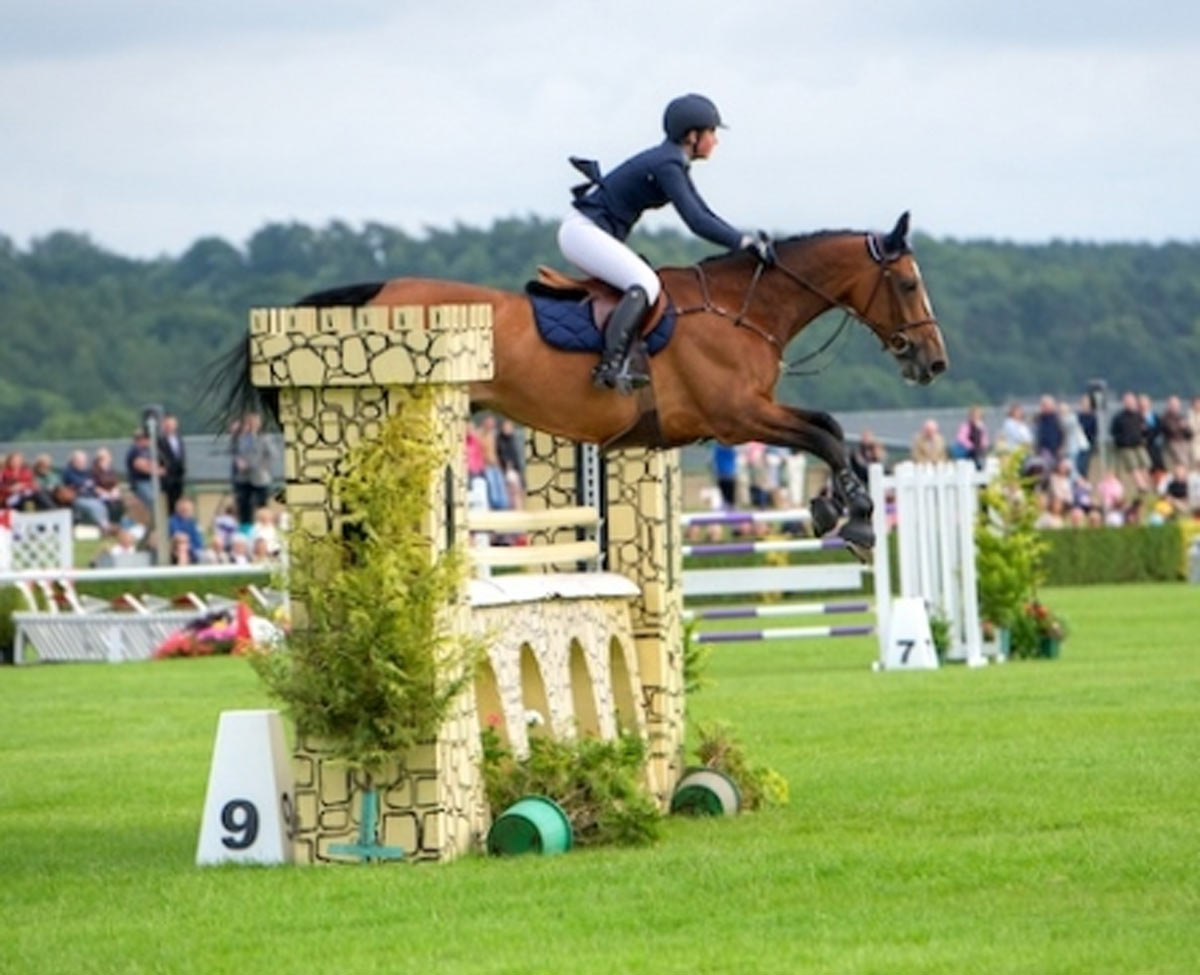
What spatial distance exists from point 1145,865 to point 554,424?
10.4 ft

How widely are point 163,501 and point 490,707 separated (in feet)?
69.4

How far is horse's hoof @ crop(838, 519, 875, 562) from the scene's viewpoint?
11328 millimetres

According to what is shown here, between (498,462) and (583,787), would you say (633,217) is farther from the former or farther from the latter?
(498,462)

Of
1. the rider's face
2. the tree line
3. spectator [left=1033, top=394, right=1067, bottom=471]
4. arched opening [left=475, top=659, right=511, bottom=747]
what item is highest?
the tree line

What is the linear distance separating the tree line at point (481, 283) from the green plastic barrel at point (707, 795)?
191ft

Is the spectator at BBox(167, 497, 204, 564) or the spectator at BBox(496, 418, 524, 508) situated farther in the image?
the spectator at BBox(496, 418, 524, 508)

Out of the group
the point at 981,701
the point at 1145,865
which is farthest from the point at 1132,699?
the point at 1145,865

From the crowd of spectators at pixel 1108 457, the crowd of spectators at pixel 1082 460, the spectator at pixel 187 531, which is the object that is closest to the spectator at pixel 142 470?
the spectator at pixel 187 531

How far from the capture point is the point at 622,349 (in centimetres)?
1100

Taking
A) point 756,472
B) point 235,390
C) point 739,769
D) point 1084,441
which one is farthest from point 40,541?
point 739,769

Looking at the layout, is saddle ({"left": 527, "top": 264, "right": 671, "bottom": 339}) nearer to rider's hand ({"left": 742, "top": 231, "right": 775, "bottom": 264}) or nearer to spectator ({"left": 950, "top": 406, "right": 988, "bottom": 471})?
rider's hand ({"left": 742, "top": 231, "right": 775, "bottom": 264})

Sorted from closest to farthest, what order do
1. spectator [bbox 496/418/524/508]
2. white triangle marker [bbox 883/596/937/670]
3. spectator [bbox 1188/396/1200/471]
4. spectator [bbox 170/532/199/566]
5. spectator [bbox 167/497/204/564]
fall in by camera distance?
white triangle marker [bbox 883/596/937/670] < spectator [bbox 170/532/199/566] < spectator [bbox 167/497/204/564] < spectator [bbox 496/418/524/508] < spectator [bbox 1188/396/1200/471]

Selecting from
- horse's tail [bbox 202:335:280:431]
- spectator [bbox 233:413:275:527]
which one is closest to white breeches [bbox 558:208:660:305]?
horse's tail [bbox 202:335:280:431]

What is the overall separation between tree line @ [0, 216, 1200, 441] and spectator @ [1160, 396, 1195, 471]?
31.1 meters
